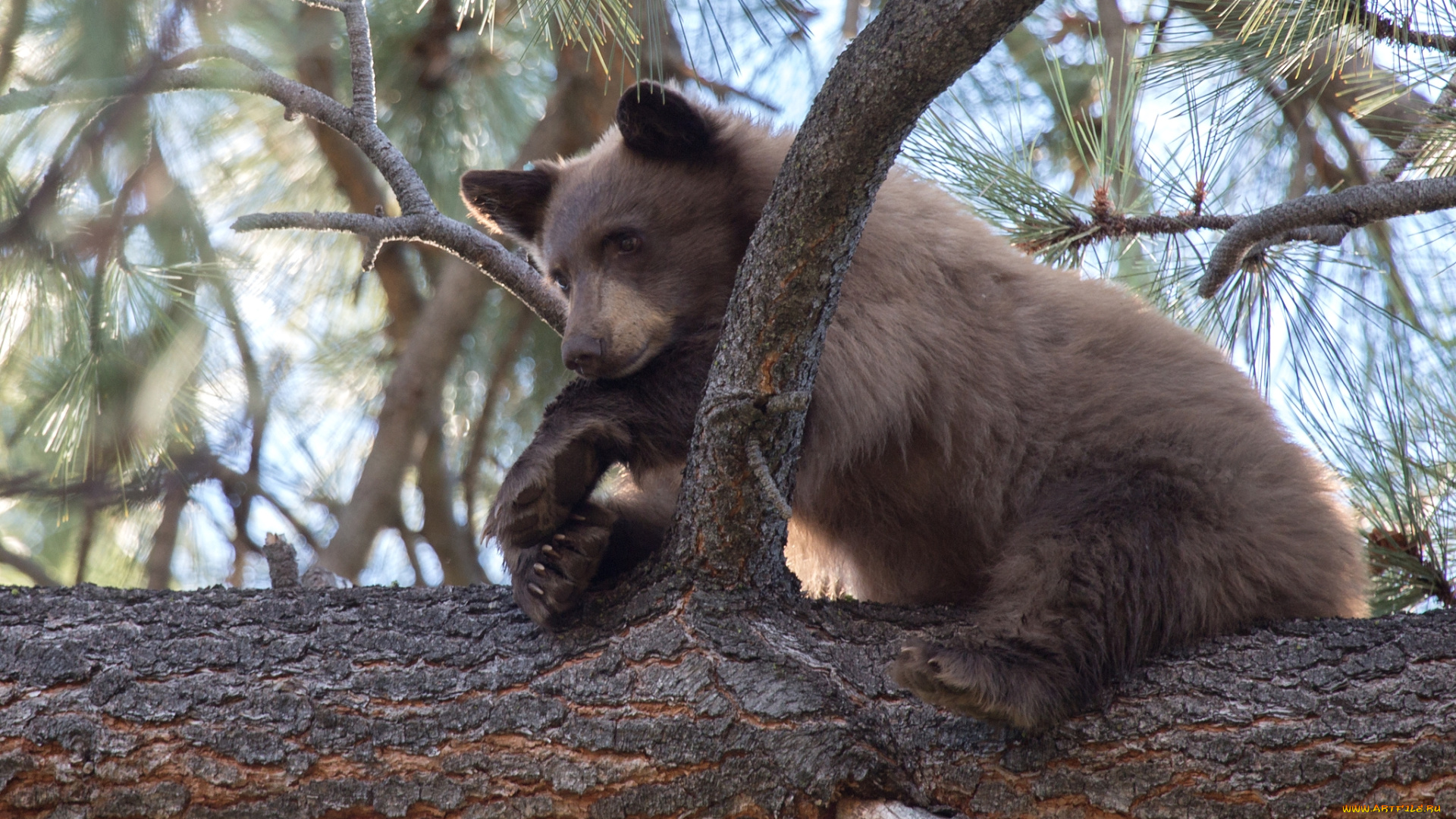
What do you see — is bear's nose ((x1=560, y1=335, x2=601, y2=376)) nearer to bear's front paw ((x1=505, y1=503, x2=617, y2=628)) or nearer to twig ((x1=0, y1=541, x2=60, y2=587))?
bear's front paw ((x1=505, y1=503, x2=617, y2=628))

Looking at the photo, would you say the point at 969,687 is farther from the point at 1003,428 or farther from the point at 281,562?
the point at 281,562

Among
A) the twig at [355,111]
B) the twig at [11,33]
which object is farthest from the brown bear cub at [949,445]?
the twig at [11,33]

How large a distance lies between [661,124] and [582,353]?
86 cm

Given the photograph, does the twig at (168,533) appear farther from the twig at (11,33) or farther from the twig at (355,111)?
the twig at (355,111)

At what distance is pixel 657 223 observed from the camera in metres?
3.46

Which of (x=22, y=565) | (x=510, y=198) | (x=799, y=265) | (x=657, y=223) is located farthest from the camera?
(x=22, y=565)

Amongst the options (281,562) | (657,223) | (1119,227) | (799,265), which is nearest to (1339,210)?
(1119,227)

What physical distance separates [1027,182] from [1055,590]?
156cm

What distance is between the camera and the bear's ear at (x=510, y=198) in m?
3.91

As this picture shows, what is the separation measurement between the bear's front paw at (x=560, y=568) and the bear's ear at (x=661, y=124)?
129 centimetres

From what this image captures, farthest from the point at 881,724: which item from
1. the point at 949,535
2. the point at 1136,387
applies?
the point at 1136,387

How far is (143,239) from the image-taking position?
4273 millimetres

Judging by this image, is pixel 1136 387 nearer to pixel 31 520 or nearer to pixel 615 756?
pixel 615 756

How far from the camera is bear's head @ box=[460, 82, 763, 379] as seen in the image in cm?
330
